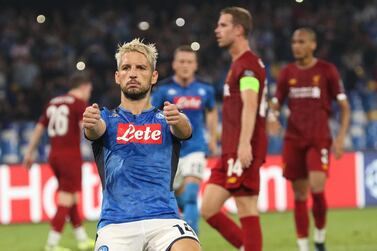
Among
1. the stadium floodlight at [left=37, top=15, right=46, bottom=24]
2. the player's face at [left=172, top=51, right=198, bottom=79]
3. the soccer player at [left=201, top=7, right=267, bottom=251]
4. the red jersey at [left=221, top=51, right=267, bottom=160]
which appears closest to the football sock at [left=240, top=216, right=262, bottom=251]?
the soccer player at [left=201, top=7, right=267, bottom=251]

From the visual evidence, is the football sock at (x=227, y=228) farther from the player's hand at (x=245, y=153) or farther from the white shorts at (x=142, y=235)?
the white shorts at (x=142, y=235)

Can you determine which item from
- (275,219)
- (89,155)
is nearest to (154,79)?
(275,219)

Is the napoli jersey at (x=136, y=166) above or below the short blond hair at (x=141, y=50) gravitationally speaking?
below

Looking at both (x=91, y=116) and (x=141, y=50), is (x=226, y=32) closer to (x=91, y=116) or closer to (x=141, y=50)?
(x=141, y=50)

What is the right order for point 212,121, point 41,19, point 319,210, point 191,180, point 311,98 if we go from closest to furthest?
1. point 319,210
2. point 311,98
3. point 191,180
4. point 212,121
5. point 41,19

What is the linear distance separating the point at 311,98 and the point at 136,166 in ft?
14.0

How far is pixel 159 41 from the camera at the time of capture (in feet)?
74.6

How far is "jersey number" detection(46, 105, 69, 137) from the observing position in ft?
37.7

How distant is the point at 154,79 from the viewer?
236 inches

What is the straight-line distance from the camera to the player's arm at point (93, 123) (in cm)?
561

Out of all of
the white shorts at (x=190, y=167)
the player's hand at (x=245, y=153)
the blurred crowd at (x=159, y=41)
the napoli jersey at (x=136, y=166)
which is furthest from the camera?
the blurred crowd at (x=159, y=41)

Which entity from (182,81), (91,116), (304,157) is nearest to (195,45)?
(182,81)

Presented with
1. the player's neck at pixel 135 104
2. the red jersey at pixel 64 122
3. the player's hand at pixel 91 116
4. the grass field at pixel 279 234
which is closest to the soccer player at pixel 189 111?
the grass field at pixel 279 234

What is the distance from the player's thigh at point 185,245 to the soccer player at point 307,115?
4.01 m
